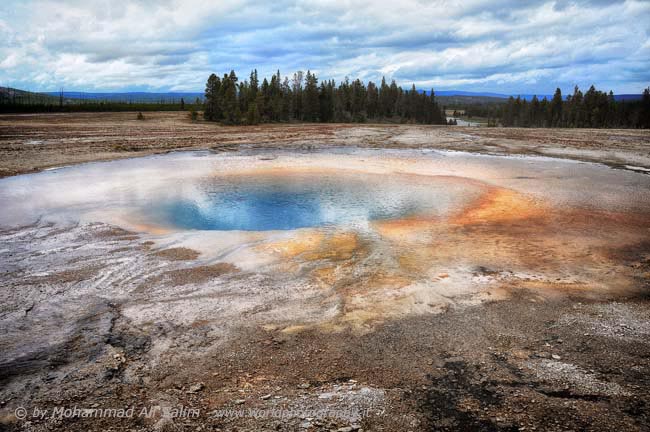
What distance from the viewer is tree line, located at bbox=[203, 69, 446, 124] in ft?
166

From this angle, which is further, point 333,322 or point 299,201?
point 299,201

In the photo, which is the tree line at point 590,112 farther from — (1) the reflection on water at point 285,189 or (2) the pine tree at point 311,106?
(1) the reflection on water at point 285,189

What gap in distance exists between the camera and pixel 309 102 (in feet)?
202

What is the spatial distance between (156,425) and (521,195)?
11.4m

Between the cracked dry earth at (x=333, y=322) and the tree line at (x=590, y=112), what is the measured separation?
66.1 m

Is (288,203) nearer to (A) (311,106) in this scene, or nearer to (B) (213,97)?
(B) (213,97)

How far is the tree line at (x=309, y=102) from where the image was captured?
50.5 m

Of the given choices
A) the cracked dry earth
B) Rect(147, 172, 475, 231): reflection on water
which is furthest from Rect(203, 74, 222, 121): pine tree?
the cracked dry earth

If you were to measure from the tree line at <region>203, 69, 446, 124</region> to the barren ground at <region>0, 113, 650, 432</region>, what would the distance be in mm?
42266

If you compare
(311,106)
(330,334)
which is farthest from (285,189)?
(311,106)

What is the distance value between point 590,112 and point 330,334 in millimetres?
76373

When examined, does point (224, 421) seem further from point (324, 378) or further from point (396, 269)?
point (396, 269)

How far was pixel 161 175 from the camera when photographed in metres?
15.0

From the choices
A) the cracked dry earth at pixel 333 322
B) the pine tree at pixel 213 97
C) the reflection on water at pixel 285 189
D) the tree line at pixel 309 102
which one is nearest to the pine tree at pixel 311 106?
the tree line at pixel 309 102
